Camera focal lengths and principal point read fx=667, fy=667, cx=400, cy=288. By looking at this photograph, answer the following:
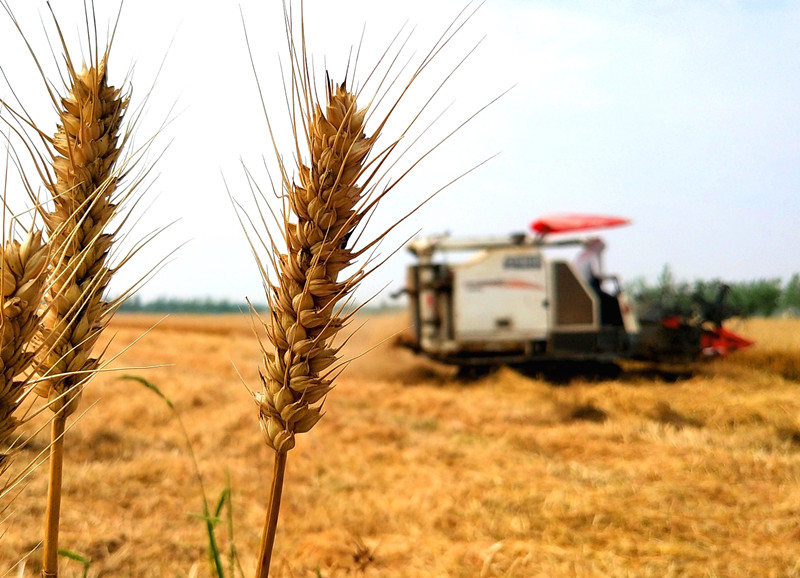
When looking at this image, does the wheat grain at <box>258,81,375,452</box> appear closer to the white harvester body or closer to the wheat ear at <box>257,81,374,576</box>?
the wheat ear at <box>257,81,374,576</box>

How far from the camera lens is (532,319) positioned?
11625 mm

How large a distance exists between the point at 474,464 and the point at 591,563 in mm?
2244

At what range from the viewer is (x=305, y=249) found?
1042 millimetres

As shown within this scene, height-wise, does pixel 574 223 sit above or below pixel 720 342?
above

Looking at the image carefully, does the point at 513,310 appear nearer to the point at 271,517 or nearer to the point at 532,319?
the point at 532,319

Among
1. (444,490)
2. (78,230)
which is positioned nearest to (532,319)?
(444,490)

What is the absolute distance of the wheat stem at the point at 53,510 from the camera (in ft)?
3.59

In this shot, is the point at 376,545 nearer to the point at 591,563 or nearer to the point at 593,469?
the point at 591,563

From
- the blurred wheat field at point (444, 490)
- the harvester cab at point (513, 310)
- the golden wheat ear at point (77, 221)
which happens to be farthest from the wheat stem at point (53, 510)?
the harvester cab at point (513, 310)

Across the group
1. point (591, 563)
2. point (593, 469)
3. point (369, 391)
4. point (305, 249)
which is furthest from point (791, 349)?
point (305, 249)

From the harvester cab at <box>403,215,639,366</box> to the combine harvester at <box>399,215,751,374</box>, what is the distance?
2 centimetres

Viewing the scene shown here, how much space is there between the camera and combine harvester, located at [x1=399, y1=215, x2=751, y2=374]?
1156 centimetres

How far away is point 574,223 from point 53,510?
12.2 metres

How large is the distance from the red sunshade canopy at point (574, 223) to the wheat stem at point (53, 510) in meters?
11.7
